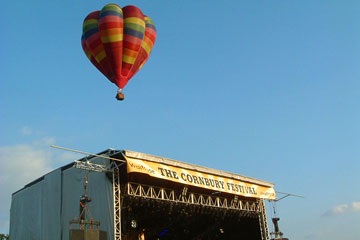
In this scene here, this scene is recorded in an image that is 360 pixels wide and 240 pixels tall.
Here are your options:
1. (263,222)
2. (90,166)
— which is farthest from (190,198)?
(90,166)

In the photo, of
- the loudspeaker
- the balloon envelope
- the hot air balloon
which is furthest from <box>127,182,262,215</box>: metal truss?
the balloon envelope

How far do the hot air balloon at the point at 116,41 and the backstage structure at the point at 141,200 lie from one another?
13.0 feet

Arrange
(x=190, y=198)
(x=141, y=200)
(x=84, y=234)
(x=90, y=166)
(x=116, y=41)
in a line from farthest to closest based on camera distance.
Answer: (x=190, y=198), (x=141, y=200), (x=116, y=41), (x=90, y=166), (x=84, y=234)

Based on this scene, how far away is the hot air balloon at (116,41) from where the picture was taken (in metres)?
23.2

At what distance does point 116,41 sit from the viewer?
23.2 meters

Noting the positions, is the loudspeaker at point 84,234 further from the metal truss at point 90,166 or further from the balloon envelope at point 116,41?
the balloon envelope at point 116,41

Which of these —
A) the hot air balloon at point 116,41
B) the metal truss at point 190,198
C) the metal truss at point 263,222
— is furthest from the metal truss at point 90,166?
the metal truss at point 263,222

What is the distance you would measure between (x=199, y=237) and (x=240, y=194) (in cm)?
657

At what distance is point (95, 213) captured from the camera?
75.1ft

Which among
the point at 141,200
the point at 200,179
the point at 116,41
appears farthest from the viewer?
the point at 200,179

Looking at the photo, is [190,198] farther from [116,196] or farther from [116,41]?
[116,41]

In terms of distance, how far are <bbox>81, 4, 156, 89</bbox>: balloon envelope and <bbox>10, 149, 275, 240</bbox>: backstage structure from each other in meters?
4.31

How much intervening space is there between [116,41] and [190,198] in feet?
33.6

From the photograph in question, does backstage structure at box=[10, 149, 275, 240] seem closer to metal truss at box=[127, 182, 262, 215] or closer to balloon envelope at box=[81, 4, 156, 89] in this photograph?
metal truss at box=[127, 182, 262, 215]
